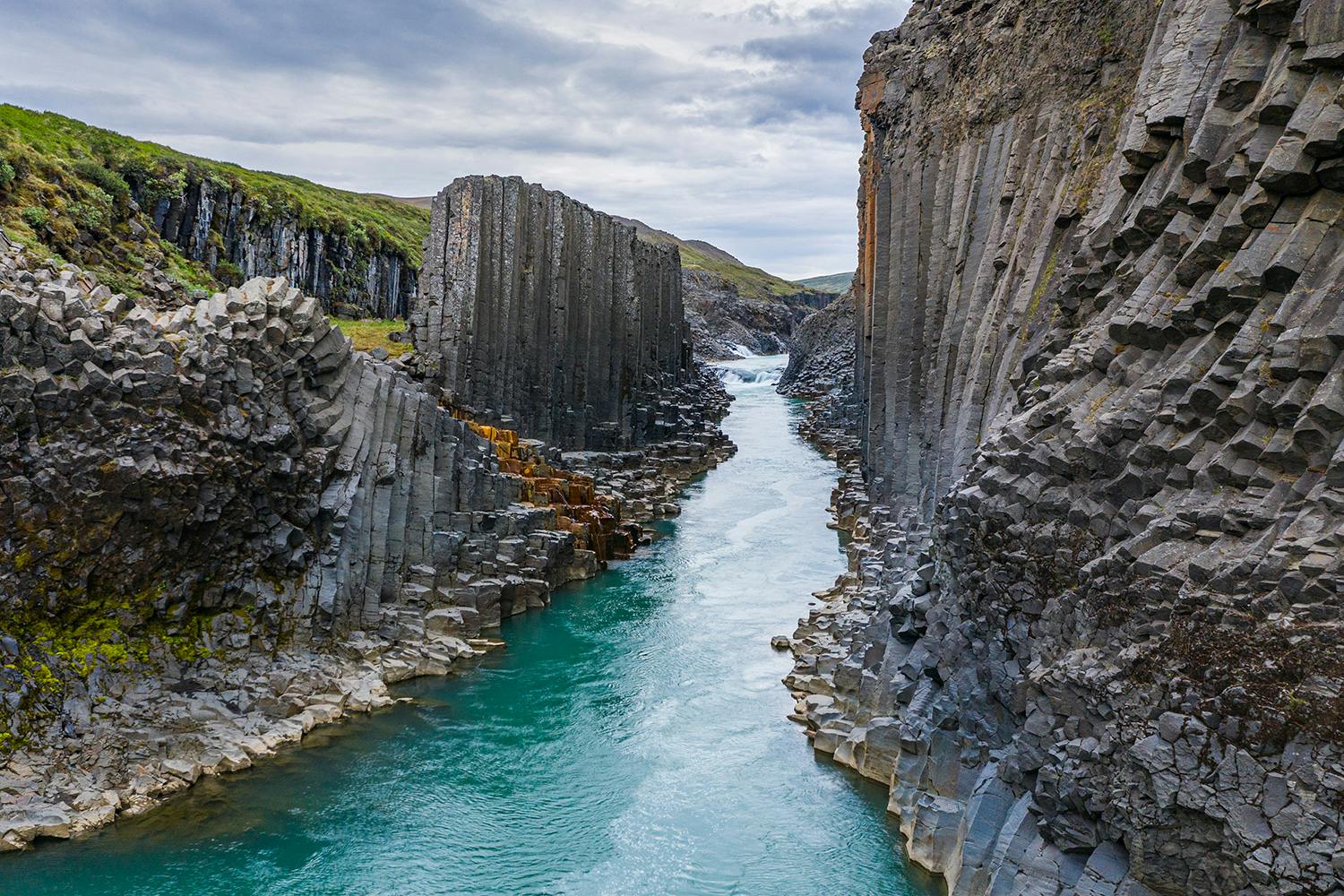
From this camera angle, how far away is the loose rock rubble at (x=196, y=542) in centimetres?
1941

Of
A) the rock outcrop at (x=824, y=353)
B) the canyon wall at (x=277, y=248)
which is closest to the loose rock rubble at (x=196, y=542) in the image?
the canyon wall at (x=277, y=248)

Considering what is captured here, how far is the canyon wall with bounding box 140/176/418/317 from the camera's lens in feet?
178

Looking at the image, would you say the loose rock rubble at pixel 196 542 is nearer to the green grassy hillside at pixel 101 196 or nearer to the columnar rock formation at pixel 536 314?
the green grassy hillside at pixel 101 196

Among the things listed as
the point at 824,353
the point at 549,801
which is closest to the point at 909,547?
the point at 549,801

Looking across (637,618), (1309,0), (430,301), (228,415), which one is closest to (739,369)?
(430,301)

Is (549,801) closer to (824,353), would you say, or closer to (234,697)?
(234,697)

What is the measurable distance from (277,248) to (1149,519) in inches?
2281

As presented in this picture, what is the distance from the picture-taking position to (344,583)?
2561cm

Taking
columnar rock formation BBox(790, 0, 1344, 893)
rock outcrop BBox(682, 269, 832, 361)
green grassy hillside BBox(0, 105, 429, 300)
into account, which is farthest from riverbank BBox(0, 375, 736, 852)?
rock outcrop BBox(682, 269, 832, 361)

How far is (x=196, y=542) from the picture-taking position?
22312mm

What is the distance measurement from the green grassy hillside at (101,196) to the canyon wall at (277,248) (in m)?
0.39

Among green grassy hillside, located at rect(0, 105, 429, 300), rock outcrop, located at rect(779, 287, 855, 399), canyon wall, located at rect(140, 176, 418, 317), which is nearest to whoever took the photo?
green grassy hillside, located at rect(0, 105, 429, 300)

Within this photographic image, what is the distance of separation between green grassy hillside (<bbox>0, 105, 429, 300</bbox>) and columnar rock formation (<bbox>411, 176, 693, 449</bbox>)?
10.1 meters

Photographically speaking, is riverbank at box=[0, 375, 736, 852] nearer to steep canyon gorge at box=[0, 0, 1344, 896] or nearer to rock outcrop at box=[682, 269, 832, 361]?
steep canyon gorge at box=[0, 0, 1344, 896]
